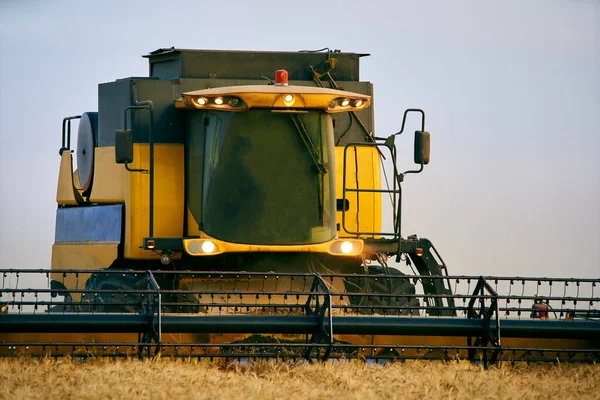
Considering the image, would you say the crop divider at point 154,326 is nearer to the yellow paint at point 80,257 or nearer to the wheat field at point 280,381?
the wheat field at point 280,381

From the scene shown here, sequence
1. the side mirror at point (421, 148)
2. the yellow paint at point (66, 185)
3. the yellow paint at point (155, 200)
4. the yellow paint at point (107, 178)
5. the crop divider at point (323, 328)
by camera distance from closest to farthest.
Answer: the crop divider at point (323, 328) < the side mirror at point (421, 148) < the yellow paint at point (155, 200) < the yellow paint at point (107, 178) < the yellow paint at point (66, 185)

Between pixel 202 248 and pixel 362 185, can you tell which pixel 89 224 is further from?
pixel 362 185

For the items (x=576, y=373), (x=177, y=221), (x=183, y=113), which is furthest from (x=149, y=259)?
(x=576, y=373)

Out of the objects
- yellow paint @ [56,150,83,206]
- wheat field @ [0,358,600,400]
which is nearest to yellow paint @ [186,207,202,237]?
yellow paint @ [56,150,83,206]

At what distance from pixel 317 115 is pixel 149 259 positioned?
6.85 feet

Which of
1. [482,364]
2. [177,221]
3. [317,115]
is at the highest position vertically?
[317,115]

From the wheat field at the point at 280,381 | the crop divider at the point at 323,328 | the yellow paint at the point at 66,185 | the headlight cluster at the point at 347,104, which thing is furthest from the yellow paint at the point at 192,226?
the wheat field at the point at 280,381

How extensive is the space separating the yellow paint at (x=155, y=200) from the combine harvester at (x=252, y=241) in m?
0.01

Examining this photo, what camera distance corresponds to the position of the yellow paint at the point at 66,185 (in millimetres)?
12984

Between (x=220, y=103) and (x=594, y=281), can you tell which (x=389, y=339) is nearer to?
(x=594, y=281)

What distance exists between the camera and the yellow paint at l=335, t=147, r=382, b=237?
38.7 feet

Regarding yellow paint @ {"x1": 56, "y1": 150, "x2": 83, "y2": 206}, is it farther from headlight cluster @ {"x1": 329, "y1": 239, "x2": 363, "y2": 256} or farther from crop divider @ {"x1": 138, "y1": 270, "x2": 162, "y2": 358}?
crop divider @ {"x1": 138, "y1": 270, "x2": 162, "y2": 358}

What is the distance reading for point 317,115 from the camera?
1111 centimetres

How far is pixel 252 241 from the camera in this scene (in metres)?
10.8
